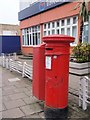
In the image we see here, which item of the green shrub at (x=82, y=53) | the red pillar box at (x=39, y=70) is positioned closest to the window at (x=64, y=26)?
the green shrub at (x=82, y=53)

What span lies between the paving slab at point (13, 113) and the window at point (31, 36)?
55.6 ft

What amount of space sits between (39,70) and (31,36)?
19097mm

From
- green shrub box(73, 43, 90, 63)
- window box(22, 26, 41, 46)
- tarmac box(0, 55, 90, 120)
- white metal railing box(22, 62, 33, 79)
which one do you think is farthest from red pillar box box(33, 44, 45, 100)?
window box(22, 26, 41, 46)

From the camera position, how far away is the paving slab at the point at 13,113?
426 cm

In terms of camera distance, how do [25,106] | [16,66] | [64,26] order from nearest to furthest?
[25,106] < [16,66] < [64,26]

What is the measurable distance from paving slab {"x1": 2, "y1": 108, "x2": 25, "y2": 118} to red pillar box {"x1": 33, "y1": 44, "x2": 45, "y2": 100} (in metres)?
0.68

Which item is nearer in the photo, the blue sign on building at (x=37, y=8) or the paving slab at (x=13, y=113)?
the paving slab at (x=13, y=113)

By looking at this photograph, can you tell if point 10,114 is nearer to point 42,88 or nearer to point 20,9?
point 42,88

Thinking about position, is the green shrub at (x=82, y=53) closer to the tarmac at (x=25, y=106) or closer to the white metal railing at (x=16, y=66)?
the white metal railing at (x=16, y=66)

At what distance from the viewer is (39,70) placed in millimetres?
4734

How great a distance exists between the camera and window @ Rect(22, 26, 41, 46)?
21.7m

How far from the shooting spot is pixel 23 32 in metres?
26.0

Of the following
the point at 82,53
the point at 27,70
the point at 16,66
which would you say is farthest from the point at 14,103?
the point at 82,53

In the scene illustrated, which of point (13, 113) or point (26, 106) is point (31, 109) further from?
point (13, 113)
